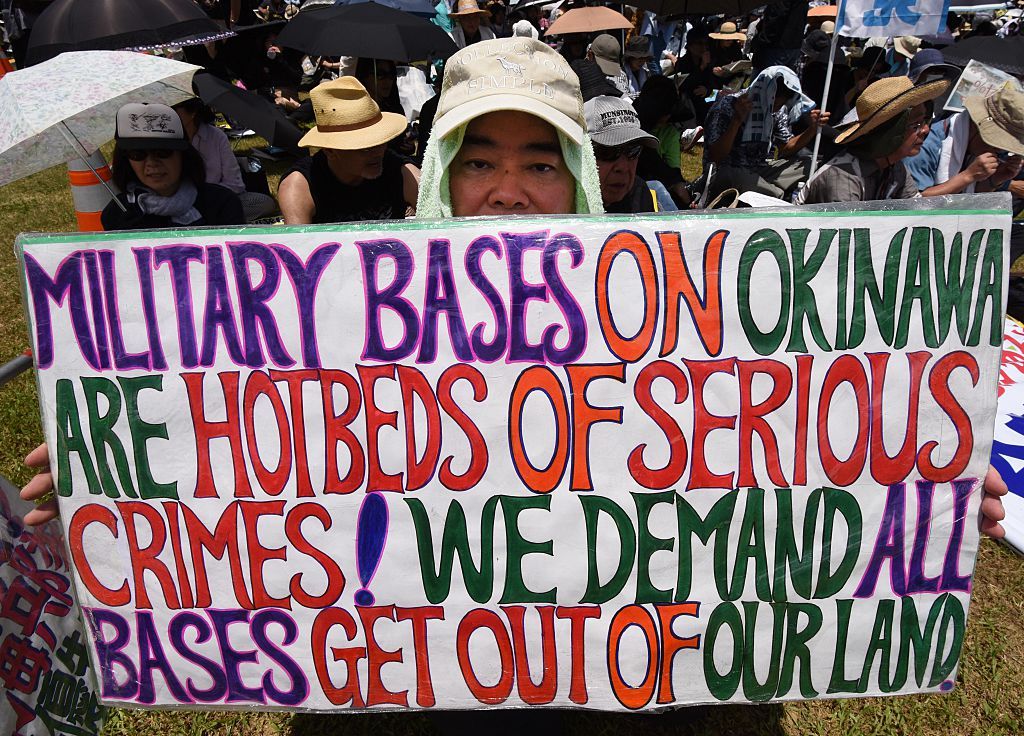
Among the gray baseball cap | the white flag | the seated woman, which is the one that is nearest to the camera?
the gray baseball cap

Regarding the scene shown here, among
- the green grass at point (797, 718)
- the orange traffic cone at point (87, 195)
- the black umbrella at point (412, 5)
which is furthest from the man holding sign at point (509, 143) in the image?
the black umbrella at point (412, 5)

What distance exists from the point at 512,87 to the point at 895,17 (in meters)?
4.69

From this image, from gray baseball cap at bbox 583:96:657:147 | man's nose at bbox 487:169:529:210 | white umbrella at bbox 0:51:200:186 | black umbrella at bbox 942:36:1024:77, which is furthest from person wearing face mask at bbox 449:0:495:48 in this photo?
man's nose at bbox 487:169:529:210

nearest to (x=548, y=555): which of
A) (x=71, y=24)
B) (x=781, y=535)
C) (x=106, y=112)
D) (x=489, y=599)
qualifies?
(x=489, y=599)

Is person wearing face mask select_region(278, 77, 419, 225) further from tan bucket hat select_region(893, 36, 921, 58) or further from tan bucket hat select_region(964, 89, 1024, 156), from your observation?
tan bucket hat select_region(893, 36, 921, 58)

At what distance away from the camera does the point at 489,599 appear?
59.5 inches

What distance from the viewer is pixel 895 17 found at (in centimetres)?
Result: 515

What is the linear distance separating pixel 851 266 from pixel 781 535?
0.52m

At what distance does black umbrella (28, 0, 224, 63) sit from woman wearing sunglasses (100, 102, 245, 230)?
1.87 metres

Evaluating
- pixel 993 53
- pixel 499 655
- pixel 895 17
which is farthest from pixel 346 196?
pixel 993 53

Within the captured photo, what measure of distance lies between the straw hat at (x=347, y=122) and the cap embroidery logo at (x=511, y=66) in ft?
7.26

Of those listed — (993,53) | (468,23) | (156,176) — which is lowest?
(156,176)

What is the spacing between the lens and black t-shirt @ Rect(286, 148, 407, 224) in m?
3.85

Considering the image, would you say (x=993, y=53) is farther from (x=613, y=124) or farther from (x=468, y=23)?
(x=613, y=124)
